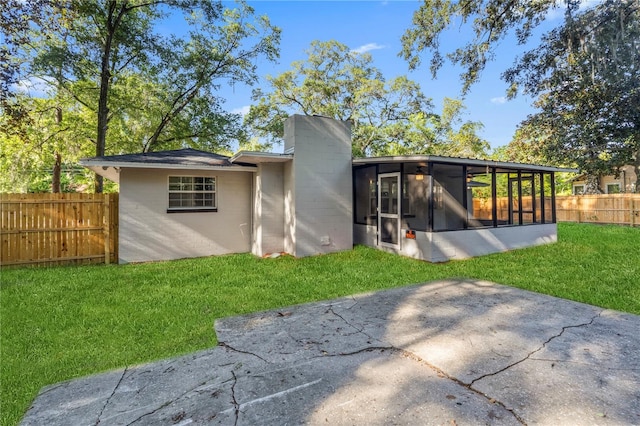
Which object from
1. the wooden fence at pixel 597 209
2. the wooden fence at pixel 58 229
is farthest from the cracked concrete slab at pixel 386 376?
the wooden fence at pixel 597 209

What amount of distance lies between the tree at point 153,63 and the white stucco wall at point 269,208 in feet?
26.4

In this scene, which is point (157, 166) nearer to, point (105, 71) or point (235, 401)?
point (235, 401)

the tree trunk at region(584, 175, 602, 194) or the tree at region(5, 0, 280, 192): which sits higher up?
the tree at region(5, 0, 280, 192)

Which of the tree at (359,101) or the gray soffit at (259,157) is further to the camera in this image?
the tree at (359,101)

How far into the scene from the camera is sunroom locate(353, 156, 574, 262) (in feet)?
24.5

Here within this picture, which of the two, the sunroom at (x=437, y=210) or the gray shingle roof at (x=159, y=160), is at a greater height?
the gray shingle roof at (x=159, y=160)

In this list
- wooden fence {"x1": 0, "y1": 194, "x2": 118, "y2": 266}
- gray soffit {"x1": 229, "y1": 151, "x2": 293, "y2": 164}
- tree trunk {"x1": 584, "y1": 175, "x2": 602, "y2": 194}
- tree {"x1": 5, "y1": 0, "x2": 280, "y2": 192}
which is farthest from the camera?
tree trunk {"x1": 584, "y1": 175, "x2": 602, "y2": 194}

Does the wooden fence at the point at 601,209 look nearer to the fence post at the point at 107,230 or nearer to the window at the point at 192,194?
the window at the point at 192,194

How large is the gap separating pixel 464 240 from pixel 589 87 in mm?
11211

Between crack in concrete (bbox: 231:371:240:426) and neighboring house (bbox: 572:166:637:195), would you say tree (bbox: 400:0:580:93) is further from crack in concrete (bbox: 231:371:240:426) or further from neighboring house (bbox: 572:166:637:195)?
neighboring house (bbox: 572:166:637:195)

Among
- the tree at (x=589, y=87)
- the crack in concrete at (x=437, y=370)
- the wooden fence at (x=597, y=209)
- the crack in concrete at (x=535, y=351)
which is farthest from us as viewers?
the wooden fence at (x=597, y=209)

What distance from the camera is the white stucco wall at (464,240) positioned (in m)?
7.34

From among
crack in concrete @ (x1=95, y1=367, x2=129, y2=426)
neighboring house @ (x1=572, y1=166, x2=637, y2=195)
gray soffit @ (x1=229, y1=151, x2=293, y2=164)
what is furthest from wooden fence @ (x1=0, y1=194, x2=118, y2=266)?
neighboring house @ (x1=572, y1=166, x2=637, y2=195)

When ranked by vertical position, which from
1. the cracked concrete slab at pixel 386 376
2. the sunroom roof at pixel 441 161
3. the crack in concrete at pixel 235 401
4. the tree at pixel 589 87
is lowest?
the crack in concrete at pixel 235 401
